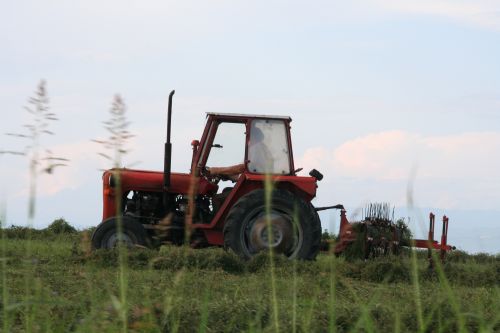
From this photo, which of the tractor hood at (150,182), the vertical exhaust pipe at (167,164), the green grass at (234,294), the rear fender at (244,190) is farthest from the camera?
the tractor hood at (150,182)

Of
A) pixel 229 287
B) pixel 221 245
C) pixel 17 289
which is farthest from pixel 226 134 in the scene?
pixel 17 289

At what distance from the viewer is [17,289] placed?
20.0 ft

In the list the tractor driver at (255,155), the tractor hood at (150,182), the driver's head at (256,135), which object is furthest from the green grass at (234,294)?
the driver's head at (256,135)

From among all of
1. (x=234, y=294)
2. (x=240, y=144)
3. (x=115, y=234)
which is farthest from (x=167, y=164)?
(x=234, y=294)

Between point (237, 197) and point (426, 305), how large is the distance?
5.55m

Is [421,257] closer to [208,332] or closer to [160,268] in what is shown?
[160,268]

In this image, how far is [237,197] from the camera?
10.3 metres

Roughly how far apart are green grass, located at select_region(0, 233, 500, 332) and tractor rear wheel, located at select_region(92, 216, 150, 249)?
290 millimetres

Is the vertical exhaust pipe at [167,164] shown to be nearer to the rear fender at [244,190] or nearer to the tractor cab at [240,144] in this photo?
the tractor cab at [240,144]

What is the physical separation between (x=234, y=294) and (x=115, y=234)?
4.61 metres

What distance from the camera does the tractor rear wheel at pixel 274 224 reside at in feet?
32.8

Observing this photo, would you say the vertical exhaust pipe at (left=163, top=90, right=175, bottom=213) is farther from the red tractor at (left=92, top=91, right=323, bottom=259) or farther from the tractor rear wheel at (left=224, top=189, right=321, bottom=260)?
the tractor rear wheel at (left=224, top=189, right=321, bottom=260)

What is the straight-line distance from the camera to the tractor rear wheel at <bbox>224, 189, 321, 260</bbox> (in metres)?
9.98

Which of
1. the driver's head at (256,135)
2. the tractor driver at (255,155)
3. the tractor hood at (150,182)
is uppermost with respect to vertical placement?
the driver's head at (256,135)
